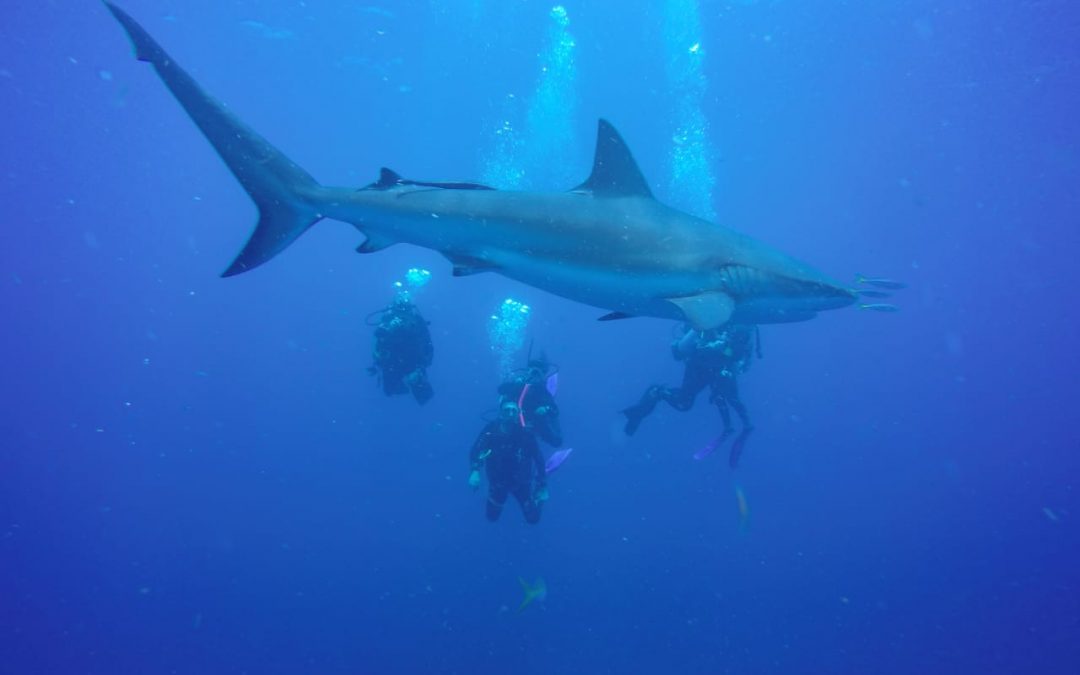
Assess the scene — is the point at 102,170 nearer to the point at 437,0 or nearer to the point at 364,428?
the point at 364,428

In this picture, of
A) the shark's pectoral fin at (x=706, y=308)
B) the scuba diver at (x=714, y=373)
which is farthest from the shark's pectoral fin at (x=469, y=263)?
the scuba diver at (x=714, y=373)

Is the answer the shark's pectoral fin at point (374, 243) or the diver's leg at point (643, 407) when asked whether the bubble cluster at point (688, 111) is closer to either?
the diver's leg at point (643, 407)

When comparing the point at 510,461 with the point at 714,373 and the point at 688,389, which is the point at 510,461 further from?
the point at 714,373

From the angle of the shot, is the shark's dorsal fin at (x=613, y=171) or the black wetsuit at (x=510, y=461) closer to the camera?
the shark's dorsal fin at (x=613, y=171)

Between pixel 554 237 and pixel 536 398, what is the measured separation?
6310mm

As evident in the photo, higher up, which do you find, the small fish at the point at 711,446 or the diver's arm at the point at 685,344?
the diver's arm at the point at 685,344

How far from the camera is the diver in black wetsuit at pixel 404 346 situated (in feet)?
38.4

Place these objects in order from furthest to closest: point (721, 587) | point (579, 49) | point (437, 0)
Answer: point (579, 49) → point (437, 0) → point (721, 587)

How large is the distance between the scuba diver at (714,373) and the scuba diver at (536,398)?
165 cm

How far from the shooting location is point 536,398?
10305mm

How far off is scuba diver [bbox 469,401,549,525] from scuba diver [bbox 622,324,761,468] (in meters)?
2.37

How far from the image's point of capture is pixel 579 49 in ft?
131

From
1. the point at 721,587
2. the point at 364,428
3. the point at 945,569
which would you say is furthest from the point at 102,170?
the point at 945,569

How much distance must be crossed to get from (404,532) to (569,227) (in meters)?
22.4
